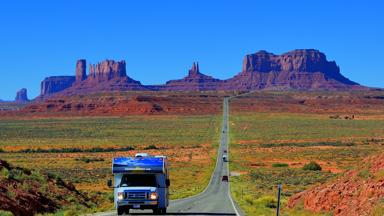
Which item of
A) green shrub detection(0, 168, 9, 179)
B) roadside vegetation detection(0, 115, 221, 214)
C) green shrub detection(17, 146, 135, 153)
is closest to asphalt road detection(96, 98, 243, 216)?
roadside vegetation detection(0, 115, 221, 214)

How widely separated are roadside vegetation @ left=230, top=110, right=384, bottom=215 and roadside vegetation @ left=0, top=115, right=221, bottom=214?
12.7 feet

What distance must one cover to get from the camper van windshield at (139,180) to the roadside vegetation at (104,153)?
16.2ft

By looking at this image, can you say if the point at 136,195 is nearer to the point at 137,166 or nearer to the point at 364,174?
the point at 137,166

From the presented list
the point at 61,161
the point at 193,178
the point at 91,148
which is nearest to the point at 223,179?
the point at 193,178

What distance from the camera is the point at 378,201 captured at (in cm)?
1811

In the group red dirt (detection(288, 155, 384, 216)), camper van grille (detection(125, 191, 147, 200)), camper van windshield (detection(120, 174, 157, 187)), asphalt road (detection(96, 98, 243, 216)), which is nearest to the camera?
red dirt (detection(288, 155, 384, 216))

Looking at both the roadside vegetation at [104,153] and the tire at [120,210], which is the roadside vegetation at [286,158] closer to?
the roadside vegetation at [104,153]

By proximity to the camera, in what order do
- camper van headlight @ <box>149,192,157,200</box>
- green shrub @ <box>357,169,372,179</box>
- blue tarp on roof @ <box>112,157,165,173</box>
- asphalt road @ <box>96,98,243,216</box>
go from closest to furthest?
green shrub @ <box>357,169,372,179</box> < camper van headlight @ <box>149,192,157,200</box> < blue tarp on roof @ <box>112,157,165,173</box> < asphalt road @ <box>96,98,243,216</box>

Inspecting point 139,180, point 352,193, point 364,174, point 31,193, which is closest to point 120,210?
point 139,180

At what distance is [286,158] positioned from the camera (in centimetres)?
7731

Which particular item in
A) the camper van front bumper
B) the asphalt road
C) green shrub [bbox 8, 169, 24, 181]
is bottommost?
the asphalt road

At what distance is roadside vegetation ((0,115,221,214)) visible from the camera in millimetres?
51875

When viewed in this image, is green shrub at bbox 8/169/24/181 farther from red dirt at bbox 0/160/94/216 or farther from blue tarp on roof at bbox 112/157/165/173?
blue tarp on roof at bbox 112/157/165/173

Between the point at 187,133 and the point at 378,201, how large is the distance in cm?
11333
